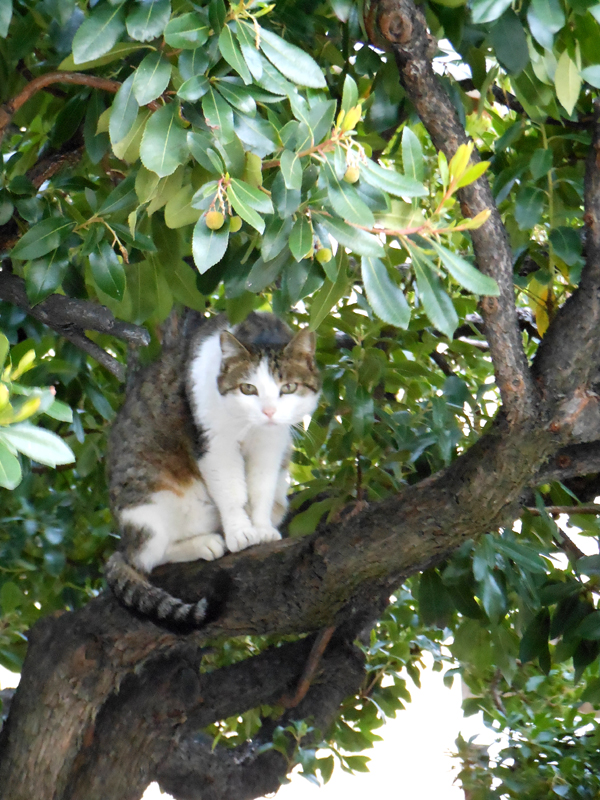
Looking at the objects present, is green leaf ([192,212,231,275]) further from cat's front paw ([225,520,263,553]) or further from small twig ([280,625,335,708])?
small twig ([280,625,335,708])

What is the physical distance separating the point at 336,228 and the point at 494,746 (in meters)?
1.40

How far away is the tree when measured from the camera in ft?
3.31

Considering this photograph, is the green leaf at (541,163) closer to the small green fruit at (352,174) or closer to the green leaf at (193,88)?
the small green fruit at (352,174)

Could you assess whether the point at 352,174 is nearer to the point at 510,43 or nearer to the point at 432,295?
the point at 432,295

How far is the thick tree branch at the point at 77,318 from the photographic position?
153 centimetres

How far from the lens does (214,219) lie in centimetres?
98

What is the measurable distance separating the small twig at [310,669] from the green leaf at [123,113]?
4.68 feet

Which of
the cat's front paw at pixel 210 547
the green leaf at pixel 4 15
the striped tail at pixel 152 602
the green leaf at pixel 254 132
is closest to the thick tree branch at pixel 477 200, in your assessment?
the green leaf at pixel 254 132

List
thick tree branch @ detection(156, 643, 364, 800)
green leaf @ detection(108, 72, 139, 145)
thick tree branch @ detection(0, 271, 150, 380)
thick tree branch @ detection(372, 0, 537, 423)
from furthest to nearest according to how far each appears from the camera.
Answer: thick tree branch @ detection(156, 643, 364, 800), thick tree branch @ detection(0, 271, 150, 380), thick tree branch @ detection(372, 0, 537, 423), green leaf @ detection(108, 72, 139, 145)

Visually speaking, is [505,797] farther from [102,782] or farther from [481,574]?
[102,782]

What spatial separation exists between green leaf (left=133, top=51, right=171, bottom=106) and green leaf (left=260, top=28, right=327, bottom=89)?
0.13 m

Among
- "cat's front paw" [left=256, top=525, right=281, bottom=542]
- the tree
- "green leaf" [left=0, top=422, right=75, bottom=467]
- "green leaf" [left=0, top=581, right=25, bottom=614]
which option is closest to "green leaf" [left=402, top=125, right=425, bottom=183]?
the tree

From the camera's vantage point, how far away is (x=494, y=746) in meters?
1.90

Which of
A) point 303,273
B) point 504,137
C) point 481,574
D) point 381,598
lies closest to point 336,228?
point 303,273
